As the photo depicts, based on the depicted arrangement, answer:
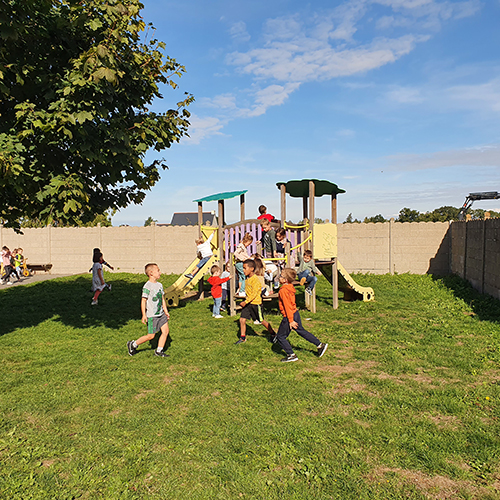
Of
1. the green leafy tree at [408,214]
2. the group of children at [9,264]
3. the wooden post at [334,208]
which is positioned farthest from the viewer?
the green leafy tree at [408,214]

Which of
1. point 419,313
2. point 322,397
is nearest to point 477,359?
point 322,397

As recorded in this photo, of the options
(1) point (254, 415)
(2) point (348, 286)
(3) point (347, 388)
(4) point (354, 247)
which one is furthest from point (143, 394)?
(4) point (354, 247)

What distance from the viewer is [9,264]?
60.0ft

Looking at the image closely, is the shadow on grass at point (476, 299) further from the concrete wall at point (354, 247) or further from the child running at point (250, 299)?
the child running at point (250, 299)

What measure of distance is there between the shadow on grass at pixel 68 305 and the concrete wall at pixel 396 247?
910 centimetres

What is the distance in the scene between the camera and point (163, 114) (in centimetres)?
891

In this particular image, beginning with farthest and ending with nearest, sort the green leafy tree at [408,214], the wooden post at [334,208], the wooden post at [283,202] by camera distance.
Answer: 1. the green leafy tree at [408,214]
2. the wooden post at [334,208]
3. the wooden post at [283,202]

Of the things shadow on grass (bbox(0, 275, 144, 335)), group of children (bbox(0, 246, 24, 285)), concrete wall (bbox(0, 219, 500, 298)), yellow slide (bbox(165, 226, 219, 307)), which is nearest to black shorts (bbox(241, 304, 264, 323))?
shadow on grass (bbox(0, 275, 144, 335))

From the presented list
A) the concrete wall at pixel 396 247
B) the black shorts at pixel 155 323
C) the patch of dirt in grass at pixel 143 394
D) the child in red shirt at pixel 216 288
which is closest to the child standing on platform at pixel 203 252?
the child in red shirt at pixel 216 288

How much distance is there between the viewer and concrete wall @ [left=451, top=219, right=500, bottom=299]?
10.7m

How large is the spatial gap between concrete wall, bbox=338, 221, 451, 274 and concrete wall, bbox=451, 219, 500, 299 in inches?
49.8

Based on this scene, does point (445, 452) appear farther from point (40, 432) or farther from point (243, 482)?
point (40, 432)

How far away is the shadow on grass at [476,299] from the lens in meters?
9.42

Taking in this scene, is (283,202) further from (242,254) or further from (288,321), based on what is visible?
(288,321)
